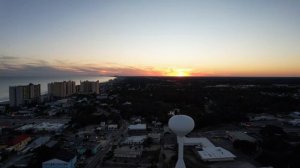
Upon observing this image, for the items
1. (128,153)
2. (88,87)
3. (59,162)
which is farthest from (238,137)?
(88,87)

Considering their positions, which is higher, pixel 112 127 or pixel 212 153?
pixel 212 153

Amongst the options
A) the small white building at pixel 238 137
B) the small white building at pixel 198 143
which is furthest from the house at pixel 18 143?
the small white building at pixel 238 137

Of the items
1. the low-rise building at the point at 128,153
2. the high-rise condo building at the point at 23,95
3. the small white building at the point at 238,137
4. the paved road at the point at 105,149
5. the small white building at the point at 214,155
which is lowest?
the paved road at the point at 105,149

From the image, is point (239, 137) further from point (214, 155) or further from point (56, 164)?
point (56, 164)

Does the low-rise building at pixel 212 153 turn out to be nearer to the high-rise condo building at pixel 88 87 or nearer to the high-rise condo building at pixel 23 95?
the high-rise condo building at pixel 23 95

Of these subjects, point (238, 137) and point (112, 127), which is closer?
point (238, 137)

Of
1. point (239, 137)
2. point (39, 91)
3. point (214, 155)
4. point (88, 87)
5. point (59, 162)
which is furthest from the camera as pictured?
point (88, 87)

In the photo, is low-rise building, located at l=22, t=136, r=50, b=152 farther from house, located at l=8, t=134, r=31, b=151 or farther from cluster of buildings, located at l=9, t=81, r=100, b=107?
cluster of buildings, located at l=9, t=81, r=100, b=107

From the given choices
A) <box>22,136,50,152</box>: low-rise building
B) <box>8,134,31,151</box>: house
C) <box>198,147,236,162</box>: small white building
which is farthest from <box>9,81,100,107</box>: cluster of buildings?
<box>198,147,236,162</box>: small white building
